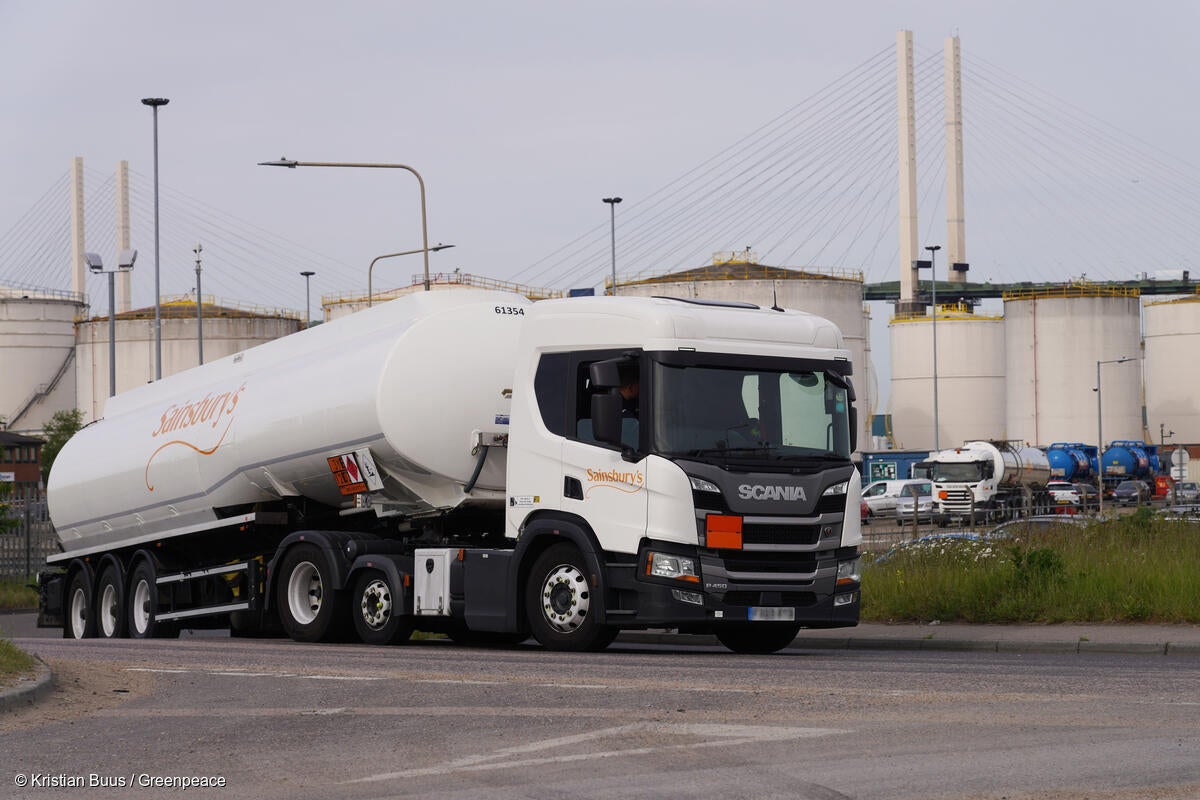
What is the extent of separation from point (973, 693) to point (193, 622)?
13374 mm

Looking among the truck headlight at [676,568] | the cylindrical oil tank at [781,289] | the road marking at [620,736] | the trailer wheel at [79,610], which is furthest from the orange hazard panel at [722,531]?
the cylindrical oil tank at [781,289]

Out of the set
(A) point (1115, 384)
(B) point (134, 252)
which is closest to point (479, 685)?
(B) point (134, 252)

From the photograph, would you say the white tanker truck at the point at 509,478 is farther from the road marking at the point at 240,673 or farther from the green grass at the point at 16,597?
the green grass at the point at 16,597

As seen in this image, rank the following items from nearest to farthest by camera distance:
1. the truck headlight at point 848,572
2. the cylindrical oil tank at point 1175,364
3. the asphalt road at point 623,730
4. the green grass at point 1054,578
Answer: the asphalt road at point 623,730, the truck headlight at point 848,572, the green grass at point 1054,578, the cylindrical oil tank at point 1175,364

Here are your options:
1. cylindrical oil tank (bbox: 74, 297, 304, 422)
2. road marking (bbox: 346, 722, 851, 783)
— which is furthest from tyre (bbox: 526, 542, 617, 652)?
cylindrical oil tank (bbox: 74, 297, 304, 422)

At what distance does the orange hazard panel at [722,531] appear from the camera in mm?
15234

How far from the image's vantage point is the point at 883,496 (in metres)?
62.9

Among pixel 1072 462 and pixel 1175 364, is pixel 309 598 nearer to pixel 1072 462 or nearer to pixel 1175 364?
pixel 1072 462

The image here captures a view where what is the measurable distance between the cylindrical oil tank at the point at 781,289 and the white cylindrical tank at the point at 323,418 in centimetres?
5649

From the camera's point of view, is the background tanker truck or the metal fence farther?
the background tanker truck

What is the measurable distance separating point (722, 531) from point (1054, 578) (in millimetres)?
6151

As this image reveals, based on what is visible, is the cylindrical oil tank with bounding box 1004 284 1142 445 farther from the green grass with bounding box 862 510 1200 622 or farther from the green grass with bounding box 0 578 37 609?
the green grass with bounding box 862 510 1200 622

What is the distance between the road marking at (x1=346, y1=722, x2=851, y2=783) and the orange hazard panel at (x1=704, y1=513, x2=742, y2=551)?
5.47 meters

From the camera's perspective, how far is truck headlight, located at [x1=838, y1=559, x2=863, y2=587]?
16094 millimetres
